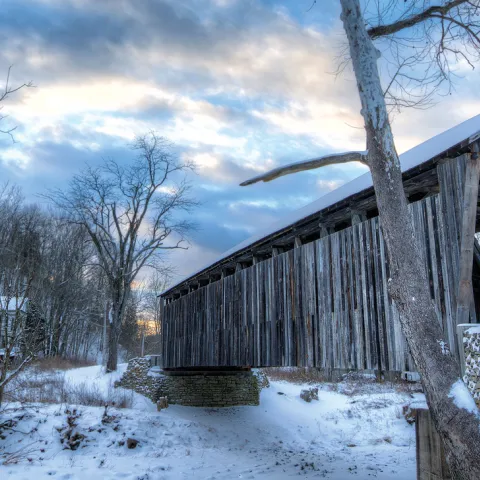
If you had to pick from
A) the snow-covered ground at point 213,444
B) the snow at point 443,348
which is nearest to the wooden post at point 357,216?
the snow at point 443,348

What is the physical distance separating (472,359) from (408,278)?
1.73 meters

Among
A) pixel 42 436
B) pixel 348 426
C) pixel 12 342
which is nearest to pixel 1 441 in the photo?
pixel 42 436

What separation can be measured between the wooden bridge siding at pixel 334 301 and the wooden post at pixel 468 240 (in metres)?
0.14

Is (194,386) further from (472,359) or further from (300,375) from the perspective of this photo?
(300,375)

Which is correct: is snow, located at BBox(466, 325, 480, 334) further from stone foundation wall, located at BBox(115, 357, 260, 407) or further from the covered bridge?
stone foundation wall, located at BBox(115, 357, 260, 407)

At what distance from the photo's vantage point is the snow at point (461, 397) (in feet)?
11.5

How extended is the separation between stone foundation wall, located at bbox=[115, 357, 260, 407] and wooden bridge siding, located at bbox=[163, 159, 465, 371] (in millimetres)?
4314

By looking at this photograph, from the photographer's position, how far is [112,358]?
17.9 metres

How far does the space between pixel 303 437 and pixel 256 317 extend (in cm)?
573

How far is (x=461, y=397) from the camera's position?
354 cm

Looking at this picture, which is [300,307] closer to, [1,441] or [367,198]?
[367,198]

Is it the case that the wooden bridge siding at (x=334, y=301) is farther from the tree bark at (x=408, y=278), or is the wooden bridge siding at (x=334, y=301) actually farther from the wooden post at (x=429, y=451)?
the tree bark at (x=408, y=278)

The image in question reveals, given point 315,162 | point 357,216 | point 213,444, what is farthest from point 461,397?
point 213,444

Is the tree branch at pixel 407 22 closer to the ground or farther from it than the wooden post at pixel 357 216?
farther from it
